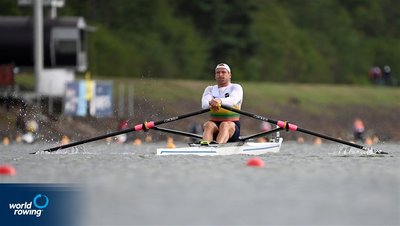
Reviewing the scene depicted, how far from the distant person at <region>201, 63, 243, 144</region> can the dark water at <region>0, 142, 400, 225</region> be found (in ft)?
4.97

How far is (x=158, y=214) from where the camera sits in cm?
1220

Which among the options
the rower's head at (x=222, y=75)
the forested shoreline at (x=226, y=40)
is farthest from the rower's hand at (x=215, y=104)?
the forested shoreline at (x=226, y=40)

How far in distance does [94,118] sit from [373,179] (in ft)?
90.6

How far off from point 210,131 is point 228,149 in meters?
0.52

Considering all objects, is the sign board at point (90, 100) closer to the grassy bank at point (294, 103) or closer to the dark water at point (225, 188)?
the grassy bank at point (294, 103)

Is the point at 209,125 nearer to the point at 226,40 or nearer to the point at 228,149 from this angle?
the point at 228,149

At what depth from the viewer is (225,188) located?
14.5 metres

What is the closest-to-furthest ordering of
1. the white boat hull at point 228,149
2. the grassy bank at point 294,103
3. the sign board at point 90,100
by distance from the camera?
the white boat hull at point 228,149, the sign board at point 90,100, the grassy bank at point 294,103

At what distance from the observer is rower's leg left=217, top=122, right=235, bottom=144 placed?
71.6 feet

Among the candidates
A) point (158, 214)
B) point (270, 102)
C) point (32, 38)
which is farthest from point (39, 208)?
point (270, 102)

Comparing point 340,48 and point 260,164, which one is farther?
point 340,48

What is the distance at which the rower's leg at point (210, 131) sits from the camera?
21797mm

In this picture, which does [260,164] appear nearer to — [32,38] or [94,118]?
[94,118]

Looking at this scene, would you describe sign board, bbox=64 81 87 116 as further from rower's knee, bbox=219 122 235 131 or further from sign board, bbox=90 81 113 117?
rower's knee, bbox=219 122 235 131
